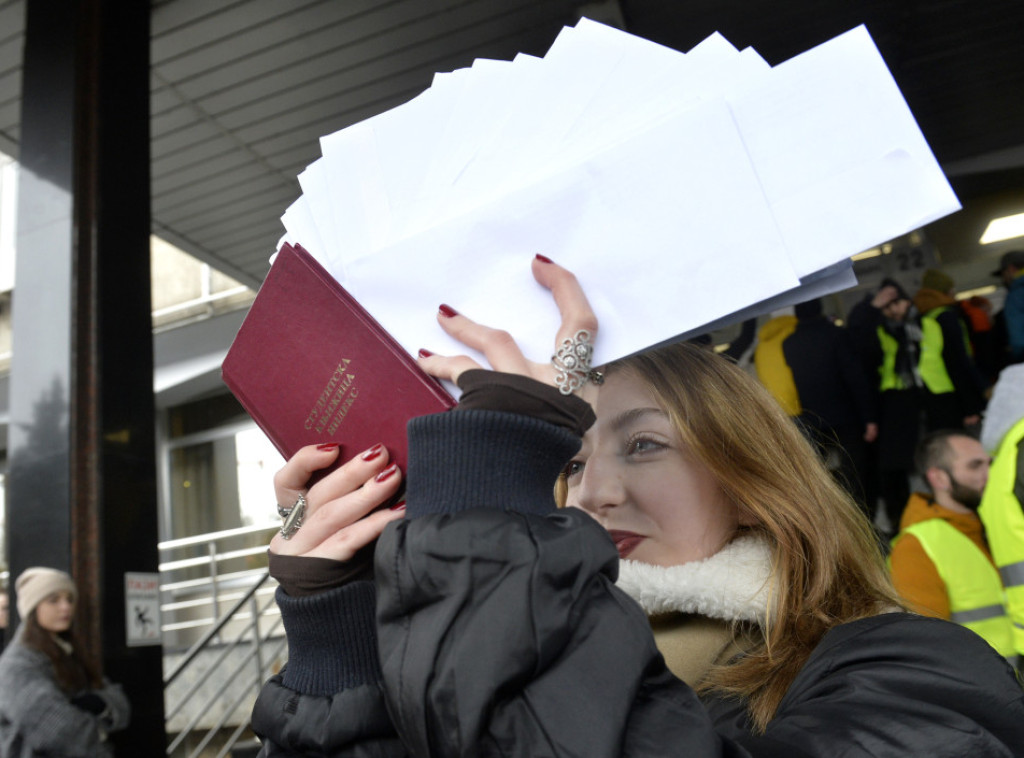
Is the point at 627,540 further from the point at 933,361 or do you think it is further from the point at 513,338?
the point at 933,361

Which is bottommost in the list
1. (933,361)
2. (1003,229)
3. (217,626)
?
(217,626)

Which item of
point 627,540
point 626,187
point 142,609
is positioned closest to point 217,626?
point 142,609

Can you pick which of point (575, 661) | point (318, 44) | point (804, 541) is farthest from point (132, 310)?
point (575, 661)

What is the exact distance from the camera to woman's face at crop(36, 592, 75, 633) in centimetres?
341

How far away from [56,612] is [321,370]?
3.16 meters

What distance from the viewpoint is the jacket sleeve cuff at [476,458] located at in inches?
31.7

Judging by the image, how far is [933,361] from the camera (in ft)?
19.1

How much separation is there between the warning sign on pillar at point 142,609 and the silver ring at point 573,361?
335cm

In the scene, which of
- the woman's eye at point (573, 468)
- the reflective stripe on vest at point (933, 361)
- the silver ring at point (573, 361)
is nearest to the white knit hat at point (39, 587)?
the woman's eye at point (573, 468)

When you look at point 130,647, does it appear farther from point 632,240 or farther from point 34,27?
point 632,240

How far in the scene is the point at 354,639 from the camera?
0.89m

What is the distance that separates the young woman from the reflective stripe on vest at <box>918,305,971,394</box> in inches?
200

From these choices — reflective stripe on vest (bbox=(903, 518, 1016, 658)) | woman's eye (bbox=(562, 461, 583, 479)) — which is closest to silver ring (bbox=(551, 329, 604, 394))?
woman's eye (bbox=(562, 461, 583, 479))

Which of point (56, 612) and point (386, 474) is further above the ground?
point (56, 612)
